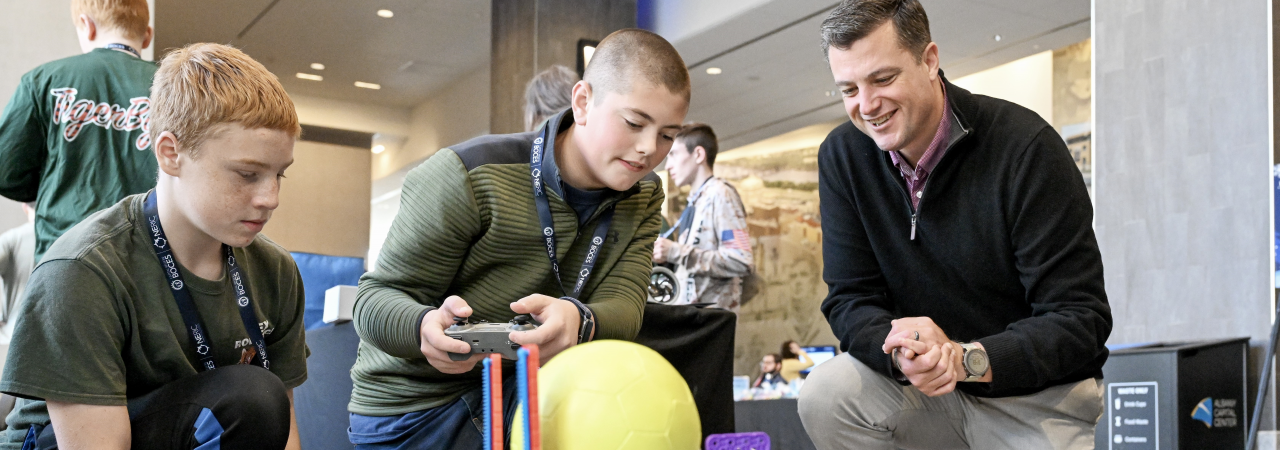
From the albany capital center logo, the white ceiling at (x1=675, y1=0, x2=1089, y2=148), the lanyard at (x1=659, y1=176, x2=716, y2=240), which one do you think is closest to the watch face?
the albany capital center logo

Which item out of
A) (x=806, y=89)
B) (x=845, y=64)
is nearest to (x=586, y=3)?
(x=806, y=89)

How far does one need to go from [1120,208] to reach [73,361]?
450cm

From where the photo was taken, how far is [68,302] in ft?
5.59

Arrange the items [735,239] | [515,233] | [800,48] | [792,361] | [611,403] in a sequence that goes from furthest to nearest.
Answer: [792,361], [800,48], [735,239], [515,233], [611,403]

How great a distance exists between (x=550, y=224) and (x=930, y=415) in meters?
1.05

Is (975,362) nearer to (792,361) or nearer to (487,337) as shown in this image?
(487,337)

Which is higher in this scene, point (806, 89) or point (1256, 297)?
point (806, 89)

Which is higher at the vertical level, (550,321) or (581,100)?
(581,100)

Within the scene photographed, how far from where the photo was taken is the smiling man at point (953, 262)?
2188mm

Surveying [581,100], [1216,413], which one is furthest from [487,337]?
[1216,413]

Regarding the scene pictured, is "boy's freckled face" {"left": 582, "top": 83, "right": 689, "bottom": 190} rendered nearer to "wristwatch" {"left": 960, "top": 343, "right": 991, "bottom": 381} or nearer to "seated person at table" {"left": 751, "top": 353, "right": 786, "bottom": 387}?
"wristwatch" {"left": 960, "top": 343, "right": 991, "bottom": 381}

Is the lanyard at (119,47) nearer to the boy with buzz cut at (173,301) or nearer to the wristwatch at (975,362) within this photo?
the boy with buzz cut at (173,301)

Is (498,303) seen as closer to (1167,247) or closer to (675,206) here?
(1167,247)

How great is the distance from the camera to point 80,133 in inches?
122
